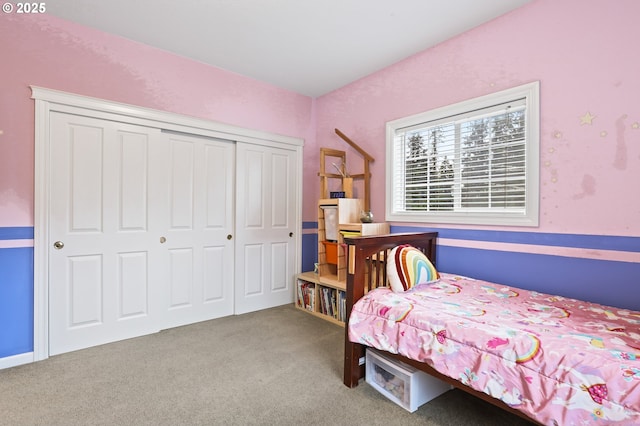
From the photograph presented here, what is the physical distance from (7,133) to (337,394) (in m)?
2.80

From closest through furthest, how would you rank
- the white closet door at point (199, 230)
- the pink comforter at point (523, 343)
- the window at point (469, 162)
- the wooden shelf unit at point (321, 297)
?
the pink comforter at point (523, 343), the window at point (469, 162), the white closet door at point (199, 230), the wooden shelf unit at point (321, 297)

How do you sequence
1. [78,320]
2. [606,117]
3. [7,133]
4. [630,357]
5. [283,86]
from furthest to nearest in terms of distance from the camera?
[283,86] < [78,320] < [7,133] < [606,117] < [630,357]

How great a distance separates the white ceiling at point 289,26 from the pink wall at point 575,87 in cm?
22

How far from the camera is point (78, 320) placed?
2541mm

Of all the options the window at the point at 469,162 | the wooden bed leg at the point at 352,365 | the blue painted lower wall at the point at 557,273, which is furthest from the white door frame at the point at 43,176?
the blue painted lower wall at the point at 557,273

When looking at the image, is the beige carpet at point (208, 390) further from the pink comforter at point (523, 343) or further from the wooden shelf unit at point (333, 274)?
the wooden shelf unit at point (333, 274)

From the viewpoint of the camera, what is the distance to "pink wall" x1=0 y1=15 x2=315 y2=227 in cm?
228

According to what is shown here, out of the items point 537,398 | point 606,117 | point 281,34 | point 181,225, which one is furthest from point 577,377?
point 181,225

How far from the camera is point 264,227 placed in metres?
3.62

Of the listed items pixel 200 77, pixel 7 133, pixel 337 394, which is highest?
pixel 200 77

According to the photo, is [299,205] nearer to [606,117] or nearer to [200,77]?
[200,77]

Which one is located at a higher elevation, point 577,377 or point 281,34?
point 281,34

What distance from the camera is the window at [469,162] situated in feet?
7.31

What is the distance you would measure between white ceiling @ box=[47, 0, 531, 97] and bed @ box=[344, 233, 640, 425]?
1601mm
